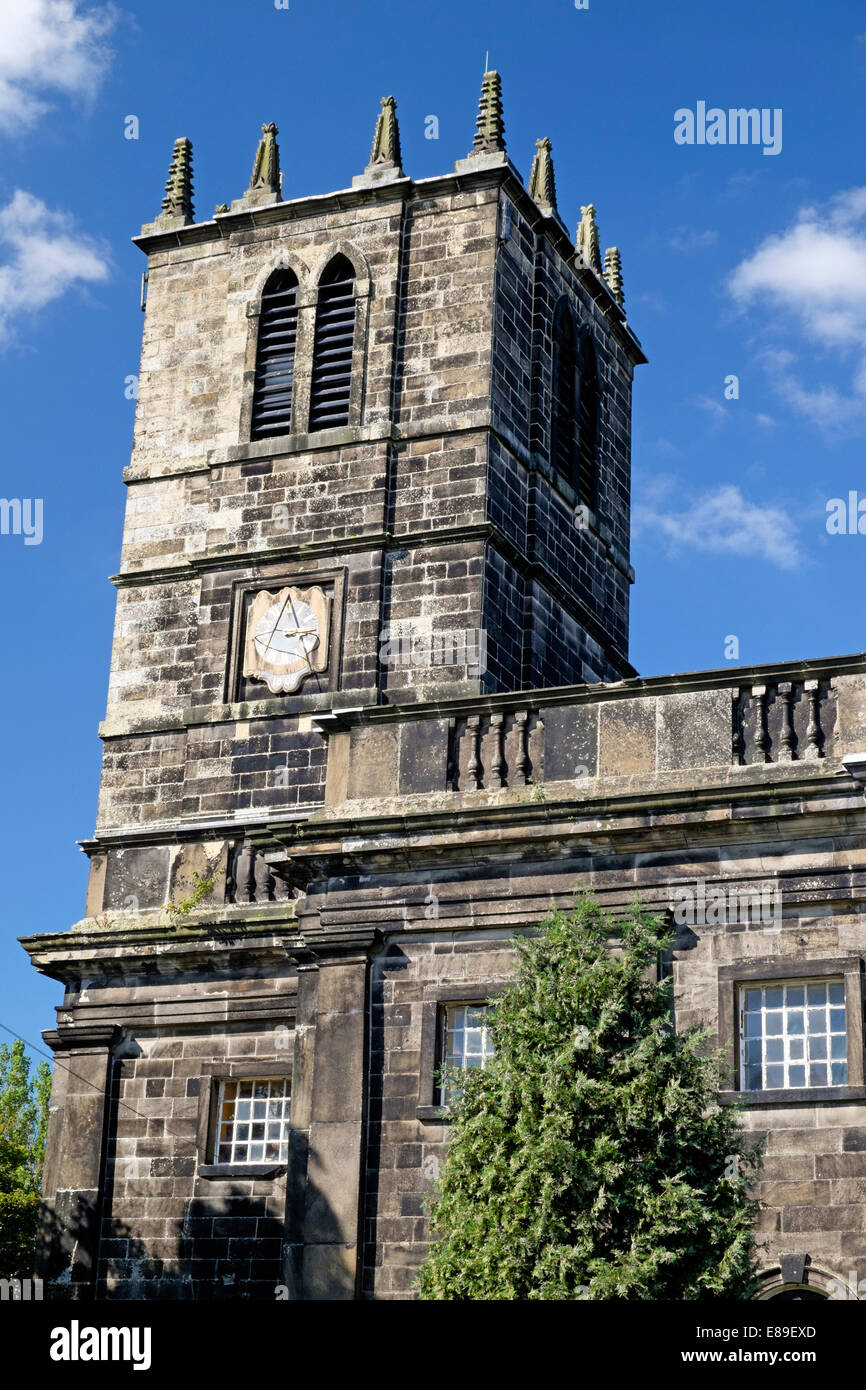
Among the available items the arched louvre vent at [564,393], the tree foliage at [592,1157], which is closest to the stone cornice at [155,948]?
the tree foliage at [592,1157]

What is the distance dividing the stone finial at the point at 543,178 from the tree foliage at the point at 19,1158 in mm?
18122

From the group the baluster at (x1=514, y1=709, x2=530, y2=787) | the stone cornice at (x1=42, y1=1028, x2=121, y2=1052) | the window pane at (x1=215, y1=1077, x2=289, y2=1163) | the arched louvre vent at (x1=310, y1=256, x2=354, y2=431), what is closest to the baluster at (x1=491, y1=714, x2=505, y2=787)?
the baluster at (x1=514, y1=709, x2=530, y2=787)

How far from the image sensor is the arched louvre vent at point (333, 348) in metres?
26.8

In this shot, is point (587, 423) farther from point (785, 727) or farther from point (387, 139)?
point (785, 727)

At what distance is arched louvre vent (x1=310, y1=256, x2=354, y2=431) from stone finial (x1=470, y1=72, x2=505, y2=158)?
7.87 ft

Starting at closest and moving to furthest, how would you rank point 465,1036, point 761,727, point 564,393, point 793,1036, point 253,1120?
point 793,1036, point 761,727, point 465,1036, point 253,1120, point 564,393

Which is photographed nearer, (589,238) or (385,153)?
(385,153)

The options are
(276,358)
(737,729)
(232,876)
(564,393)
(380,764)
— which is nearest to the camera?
(737,729)

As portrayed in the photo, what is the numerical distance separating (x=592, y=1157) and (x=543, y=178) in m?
16.6

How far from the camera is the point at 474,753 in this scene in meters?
19.7

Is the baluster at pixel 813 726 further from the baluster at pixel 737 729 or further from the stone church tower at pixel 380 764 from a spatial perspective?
the baluster at pixel 737 729

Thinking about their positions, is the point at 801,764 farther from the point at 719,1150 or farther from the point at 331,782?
the point at 331,782

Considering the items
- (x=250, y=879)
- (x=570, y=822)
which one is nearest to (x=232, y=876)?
(x=250, y=879)

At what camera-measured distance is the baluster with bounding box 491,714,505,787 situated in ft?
64.1
